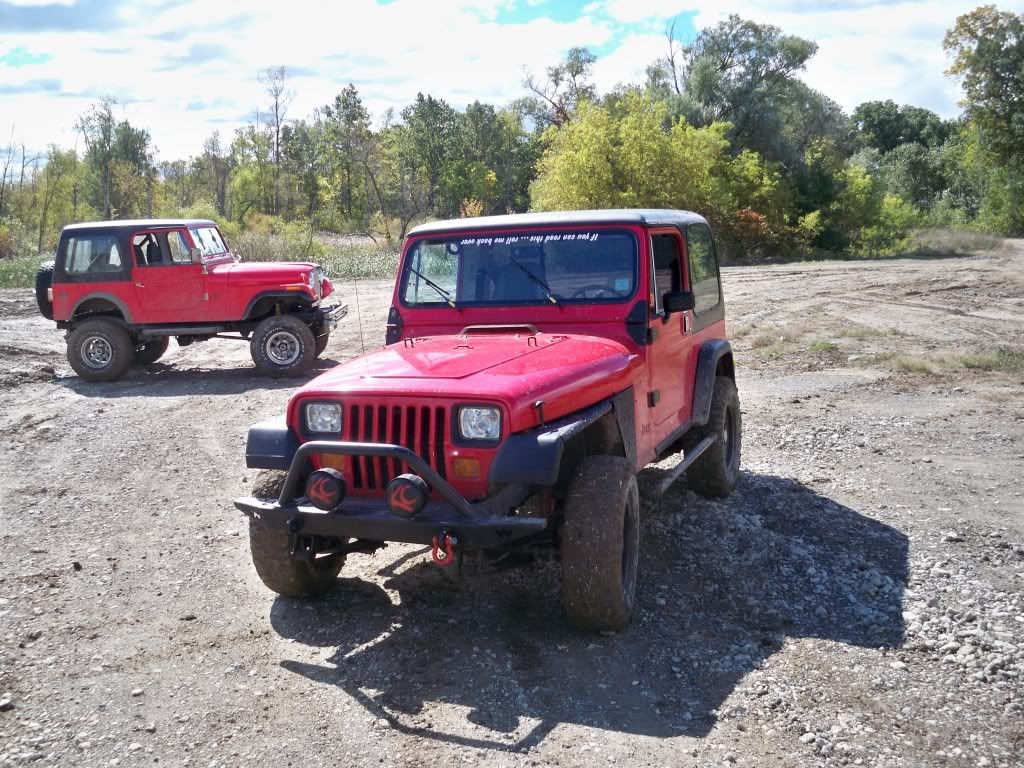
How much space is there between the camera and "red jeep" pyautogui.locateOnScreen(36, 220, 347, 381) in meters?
12.9

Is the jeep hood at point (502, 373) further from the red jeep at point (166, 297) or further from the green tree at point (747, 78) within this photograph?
the green tree at point (747, 78)

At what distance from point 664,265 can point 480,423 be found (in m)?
2.13

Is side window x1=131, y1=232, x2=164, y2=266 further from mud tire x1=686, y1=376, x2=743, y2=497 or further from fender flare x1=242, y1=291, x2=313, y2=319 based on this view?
mud tire x1=686, y1=376, x2=743, y2=497

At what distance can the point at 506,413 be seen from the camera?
4254 mm

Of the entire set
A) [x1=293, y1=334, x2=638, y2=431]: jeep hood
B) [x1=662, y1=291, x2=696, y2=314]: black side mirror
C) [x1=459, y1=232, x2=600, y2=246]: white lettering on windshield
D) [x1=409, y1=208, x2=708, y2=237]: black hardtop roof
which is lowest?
[x1=293, y1=334, x2=638, y2=431]: jeep hood

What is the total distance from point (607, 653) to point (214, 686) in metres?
1.70

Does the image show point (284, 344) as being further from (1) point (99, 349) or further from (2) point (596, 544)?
(2) point (596, 544)

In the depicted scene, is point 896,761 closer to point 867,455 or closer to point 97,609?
point 97,609

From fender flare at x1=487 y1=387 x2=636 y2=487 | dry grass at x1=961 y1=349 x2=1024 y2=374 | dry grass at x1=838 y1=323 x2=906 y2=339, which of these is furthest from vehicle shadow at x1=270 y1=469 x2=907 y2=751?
dry grass at x1=838 y1=323 x2=906 y2=339

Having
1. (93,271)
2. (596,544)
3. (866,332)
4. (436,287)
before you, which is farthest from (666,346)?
(866,332)

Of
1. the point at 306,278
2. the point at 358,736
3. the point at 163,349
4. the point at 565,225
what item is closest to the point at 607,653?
the point at 358,736

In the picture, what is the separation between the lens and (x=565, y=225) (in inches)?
221

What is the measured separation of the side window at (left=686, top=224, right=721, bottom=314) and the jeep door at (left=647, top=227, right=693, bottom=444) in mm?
221

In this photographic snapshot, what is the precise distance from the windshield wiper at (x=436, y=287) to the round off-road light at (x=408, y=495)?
1.82m
